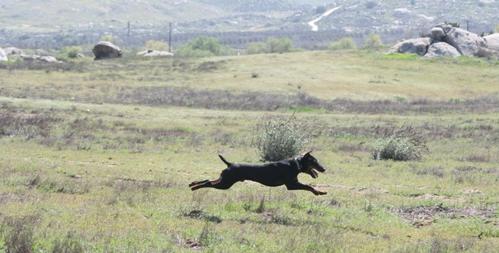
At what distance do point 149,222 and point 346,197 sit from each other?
6.05 metres

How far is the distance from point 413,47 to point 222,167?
67.7 meters

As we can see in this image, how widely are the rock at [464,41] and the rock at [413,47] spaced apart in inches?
107

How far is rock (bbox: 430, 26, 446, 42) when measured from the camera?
289 feet

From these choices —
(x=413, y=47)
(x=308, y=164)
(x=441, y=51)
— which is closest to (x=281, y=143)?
(x=308, y=164)

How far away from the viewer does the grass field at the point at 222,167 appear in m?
11.5

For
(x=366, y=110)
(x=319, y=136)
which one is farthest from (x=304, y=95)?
Answer: (x=319, y=136)

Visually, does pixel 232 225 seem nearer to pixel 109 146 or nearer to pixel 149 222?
pixel 149 222

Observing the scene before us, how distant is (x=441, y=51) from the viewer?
279 ft

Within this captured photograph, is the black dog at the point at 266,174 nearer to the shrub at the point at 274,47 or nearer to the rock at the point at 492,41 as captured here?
the rock at the point at 492,41

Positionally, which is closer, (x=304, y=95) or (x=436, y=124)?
(x=436, y=124)

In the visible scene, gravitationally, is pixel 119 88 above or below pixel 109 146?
below

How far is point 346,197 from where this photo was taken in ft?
55.3

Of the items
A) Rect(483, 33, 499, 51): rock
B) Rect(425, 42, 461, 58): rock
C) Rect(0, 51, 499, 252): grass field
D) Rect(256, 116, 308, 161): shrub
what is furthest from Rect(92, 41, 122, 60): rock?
Rect(256, 116, 308, 161): shrub

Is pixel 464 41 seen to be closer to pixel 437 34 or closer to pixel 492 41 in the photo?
pixel 437 34
